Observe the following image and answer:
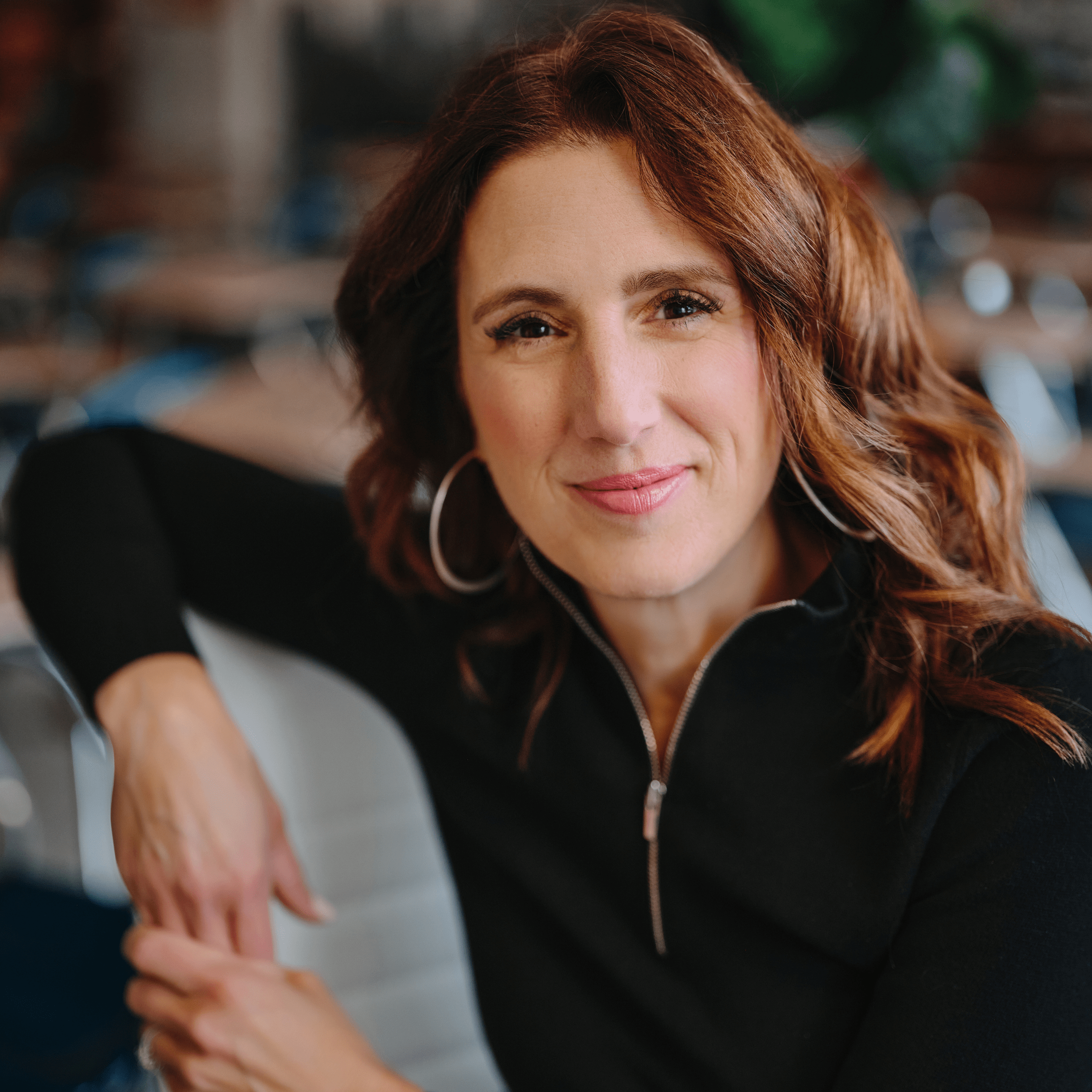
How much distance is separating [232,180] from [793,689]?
28.3 feet

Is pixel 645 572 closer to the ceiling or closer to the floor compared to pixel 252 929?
closer to the ceiling

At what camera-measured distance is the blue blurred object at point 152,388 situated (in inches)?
103

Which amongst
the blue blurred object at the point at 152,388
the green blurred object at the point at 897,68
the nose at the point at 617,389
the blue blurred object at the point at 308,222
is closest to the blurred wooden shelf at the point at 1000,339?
the green blurred object at the point at 897,68

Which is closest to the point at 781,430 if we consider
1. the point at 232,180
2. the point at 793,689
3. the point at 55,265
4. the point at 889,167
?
the point at 793,689

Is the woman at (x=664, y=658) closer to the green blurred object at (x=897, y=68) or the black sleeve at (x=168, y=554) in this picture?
the black sleeve at (x=168, y=554)

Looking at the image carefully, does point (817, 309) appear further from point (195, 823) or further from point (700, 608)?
point (195, 823)

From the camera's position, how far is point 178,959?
3.58 feet

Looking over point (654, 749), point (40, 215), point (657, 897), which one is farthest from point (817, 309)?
point (40, 215)

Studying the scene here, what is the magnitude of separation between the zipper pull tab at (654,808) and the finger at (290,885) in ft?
1.30

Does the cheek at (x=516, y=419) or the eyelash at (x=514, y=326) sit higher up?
the eyelash at (x=514, y=326)

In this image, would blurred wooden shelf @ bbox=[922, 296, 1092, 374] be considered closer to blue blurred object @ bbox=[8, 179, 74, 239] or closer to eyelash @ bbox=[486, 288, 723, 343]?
eyelash @ bbox=[486, 288, 723, 343]

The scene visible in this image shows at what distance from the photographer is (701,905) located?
1113 millimetres

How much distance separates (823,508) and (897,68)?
143 cm

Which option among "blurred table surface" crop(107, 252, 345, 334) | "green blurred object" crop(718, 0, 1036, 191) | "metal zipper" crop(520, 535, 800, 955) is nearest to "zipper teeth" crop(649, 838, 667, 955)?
"metal zipper" crop(520, 535, 800, 955)
